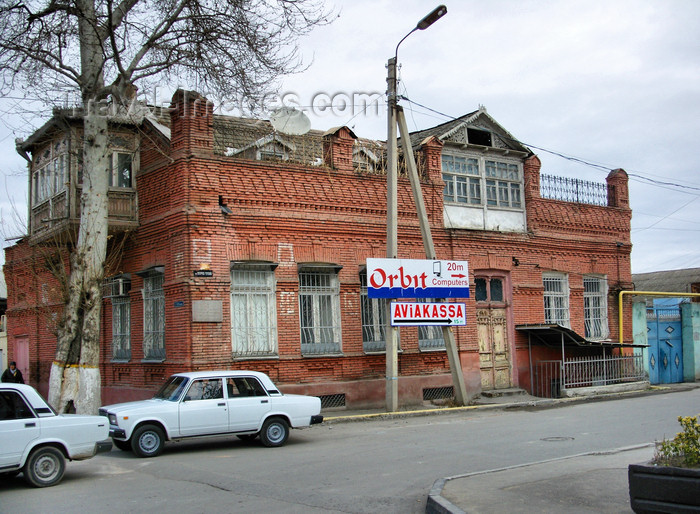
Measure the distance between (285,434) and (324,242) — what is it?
265 inches

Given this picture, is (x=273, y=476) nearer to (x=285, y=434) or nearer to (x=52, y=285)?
(x=285, y=434)

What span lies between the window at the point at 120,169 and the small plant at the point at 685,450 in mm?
Result: 15362

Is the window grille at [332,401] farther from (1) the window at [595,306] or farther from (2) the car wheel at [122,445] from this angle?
(1) the window at [595,306]

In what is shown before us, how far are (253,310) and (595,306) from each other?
13.3 metres

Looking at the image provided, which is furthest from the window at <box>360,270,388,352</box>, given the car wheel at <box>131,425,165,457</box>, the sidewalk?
the sidewalk

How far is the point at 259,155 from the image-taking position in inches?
746

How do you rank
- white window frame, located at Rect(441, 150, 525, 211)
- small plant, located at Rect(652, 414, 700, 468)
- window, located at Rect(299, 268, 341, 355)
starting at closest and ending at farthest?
small plant, located at Rect(652, 414, 700, 468), window, located at Rect(299, 268, 341, 355), white window frame, located at Rect(441, 150, 525, 211)

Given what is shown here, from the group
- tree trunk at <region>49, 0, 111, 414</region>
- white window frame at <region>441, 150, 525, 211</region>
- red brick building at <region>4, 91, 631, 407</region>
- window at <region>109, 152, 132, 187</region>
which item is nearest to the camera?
tree trunk at <region>49, 0, 111, 414</region>

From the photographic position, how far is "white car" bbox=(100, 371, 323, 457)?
12148 mm

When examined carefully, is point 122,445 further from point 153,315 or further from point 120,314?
point 120,314

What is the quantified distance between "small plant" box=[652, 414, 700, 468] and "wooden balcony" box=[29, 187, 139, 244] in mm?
14451

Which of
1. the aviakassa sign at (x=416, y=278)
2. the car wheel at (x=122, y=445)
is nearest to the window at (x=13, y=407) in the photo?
the car wheel at (x=122, y=445)

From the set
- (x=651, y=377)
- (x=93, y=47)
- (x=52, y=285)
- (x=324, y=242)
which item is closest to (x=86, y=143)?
(x=93, y=47)

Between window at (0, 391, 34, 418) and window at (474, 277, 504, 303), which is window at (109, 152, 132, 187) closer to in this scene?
window at (0, 391, 34, 418)
